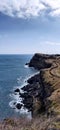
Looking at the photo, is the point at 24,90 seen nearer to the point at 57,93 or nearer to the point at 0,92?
the point at 0,92

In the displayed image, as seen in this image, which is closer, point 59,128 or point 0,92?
point 59,128

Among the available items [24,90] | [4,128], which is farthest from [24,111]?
[4,128]

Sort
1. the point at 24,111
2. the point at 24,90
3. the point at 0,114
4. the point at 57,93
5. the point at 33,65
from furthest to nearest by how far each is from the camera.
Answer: the point at 33,65 < the point at 24,90 < the point at 24,111 < the point at 0,114 < the point at 57,93

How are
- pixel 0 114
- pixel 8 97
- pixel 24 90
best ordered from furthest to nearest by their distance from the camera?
1. pixel 24 90
2. pixel 8 97
3. pixel 0 114

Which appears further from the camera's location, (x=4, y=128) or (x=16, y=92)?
(x=16, y=92)

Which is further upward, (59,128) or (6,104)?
(59,128)

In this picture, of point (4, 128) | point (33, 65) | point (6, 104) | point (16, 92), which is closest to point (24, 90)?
point (16, 92)

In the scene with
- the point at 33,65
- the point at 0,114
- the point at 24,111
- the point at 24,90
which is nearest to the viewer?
the point at 0,114

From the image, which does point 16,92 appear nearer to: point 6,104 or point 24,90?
point 24,90

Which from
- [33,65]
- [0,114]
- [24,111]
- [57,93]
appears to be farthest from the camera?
[33,65]
